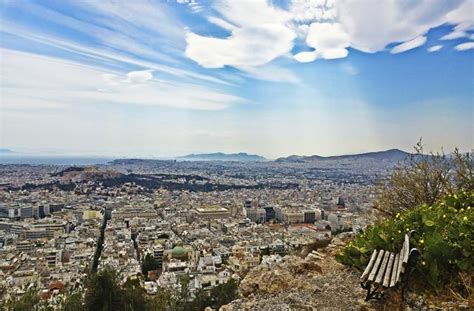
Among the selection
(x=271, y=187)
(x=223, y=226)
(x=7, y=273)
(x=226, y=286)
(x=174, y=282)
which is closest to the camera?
(x=226, y=286)

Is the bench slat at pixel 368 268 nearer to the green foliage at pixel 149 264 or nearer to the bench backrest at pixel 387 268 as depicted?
the bench backrest at pixel 387 268

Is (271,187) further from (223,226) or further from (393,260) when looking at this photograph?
(393,260)

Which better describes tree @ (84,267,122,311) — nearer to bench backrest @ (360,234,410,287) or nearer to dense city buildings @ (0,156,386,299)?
dense city buildings @ (0,156,386,299)

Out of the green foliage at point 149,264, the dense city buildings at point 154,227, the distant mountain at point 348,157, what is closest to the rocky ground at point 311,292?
the dense city buildings at point 154,227

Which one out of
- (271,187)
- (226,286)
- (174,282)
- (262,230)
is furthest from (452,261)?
(271,187)

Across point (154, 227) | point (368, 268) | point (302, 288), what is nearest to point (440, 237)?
point (368, 268)

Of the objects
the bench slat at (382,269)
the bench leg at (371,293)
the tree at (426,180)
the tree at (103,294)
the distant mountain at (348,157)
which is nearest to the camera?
the bench slat at (382,269)

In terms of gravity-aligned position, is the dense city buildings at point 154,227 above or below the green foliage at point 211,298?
below
